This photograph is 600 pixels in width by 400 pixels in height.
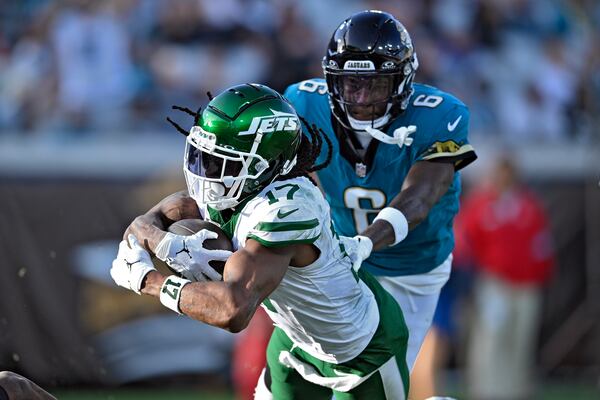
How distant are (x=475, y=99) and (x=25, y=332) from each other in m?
4.89

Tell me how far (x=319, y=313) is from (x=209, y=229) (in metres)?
0.54

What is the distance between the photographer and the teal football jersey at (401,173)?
5031 mm

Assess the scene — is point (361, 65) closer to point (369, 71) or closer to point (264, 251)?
point (369, 71)

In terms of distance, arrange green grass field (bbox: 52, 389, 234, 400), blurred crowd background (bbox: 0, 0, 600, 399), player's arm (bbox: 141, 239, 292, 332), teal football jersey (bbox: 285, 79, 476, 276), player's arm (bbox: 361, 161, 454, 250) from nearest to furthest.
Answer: player's arm (bbox: 141, 239, 292, 332) → player's arm (bbox: 361, 161, 454, 250) → teal football jersey (bbox: 285, 79, 476, 276) → green grass field (bbox: 52, 389, 234, 400) → blurred crowd background (bbox: 0, 0, 600, 399)

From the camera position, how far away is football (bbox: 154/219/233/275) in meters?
3.78

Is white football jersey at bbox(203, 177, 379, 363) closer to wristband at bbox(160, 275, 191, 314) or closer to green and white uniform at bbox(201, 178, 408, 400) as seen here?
green and white uniform at bbox(201, 178, 408, 400)

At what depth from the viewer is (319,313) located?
4.00 m

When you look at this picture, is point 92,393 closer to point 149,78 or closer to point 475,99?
point 149,78

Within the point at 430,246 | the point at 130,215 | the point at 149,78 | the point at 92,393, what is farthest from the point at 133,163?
the point at 430,246

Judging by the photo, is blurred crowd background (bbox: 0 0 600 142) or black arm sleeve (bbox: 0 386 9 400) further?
blurred crowd background (bbox: 0 0 600 142)

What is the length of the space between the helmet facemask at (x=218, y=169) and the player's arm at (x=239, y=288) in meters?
0.24

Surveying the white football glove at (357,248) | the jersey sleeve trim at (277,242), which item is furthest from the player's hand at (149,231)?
the white football glove at (357,248)

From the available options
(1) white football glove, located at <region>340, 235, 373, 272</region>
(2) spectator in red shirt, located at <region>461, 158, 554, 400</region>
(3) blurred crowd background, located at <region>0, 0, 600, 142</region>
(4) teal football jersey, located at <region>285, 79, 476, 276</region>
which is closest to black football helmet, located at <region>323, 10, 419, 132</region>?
(4) teal football jersey, located at <region>285, 79, 476, 276</region>

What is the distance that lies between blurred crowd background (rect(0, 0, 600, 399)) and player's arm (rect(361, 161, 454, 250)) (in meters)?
3.89
